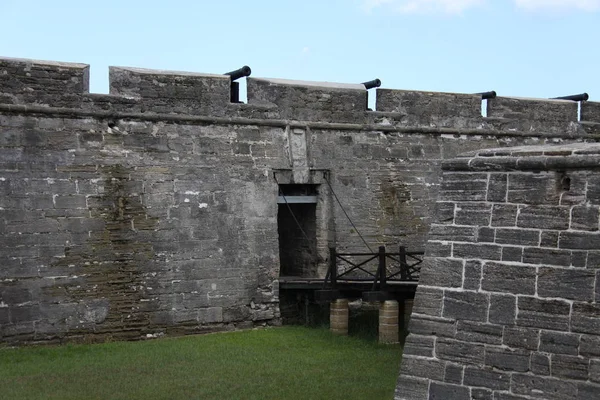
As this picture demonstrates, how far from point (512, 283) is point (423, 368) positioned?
3.24ft

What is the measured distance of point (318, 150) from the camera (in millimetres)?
14570

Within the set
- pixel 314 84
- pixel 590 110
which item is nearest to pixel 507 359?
pixel 314 84

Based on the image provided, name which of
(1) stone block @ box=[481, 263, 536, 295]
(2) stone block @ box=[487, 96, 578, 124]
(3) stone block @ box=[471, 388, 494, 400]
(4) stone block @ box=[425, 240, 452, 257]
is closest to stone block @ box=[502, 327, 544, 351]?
(1) stone block @ box=[481, 263, 536, 295]

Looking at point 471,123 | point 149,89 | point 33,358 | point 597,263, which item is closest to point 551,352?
point 597,263

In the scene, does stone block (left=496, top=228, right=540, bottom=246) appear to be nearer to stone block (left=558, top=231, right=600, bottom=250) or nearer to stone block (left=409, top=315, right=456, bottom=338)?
stone block (left=558, top=231, right=600, bottom=250)

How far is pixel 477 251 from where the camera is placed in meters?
7.50

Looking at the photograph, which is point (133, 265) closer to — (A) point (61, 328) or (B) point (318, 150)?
(A) point (61, 328)

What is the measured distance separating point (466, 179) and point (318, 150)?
702cm

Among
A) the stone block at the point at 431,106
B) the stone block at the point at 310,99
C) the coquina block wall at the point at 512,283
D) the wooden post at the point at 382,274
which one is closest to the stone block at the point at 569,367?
the coquina block wall at the point at 512,283

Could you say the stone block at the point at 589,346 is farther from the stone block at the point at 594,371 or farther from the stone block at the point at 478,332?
the stone block at the point at 478,332

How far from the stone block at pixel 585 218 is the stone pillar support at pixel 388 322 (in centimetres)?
574

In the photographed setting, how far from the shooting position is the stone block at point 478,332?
7336mm

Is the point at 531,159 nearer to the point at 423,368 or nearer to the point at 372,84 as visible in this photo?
the point at 423,368

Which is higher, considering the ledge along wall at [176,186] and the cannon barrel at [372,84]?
the cannon barrel at [372,84]
